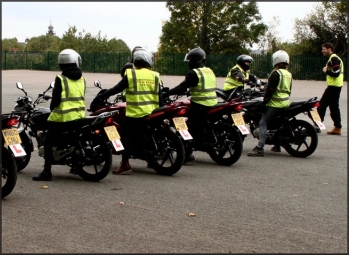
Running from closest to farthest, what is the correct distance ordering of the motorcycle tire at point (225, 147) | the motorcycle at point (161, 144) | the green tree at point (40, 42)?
the motorcycle at point (161, 144) → the motorcycle tire at point (225, 147) → the green tree at point (40, 42)

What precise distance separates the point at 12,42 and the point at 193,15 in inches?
1242

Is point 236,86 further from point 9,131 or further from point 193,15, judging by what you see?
point 193,15

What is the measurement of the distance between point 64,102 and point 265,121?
12.9 feet

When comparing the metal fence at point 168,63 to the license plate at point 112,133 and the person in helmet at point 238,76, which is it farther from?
the license plate at point 112,133

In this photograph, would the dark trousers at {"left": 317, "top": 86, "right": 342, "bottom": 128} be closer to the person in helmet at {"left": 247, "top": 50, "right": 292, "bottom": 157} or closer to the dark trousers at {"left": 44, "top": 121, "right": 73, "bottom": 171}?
the person in helmet at {"left": 247, "top": 50, "right": 292, "bottom": 157}

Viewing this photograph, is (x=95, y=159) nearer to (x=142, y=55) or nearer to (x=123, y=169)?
(x=123, y=169)

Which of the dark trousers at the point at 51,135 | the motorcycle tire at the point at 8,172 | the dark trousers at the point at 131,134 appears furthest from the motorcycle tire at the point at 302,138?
the motorcycle tire at the point at 8,172

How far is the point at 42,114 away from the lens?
30.4 ft

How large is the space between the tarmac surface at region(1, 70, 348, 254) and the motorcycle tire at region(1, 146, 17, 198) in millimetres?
136

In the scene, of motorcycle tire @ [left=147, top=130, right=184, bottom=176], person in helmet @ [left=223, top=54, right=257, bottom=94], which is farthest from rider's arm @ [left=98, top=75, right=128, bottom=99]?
person in helmet @ [left=223, top=54, right=257, bottom=94]

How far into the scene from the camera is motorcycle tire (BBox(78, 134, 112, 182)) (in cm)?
869

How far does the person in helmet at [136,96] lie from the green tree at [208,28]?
52.8m

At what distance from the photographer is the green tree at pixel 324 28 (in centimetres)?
4975

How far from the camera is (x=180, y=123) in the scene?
986cm
